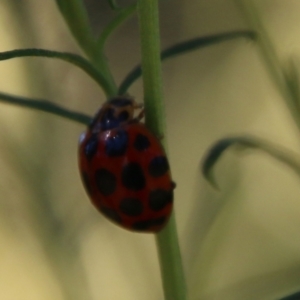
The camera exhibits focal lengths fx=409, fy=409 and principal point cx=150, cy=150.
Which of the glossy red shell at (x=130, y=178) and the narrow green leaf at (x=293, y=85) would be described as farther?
the narrow green leaf at (x=293, y=85)

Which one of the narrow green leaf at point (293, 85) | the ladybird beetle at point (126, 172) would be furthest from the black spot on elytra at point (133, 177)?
the narrow green leaf at point (293, 85)

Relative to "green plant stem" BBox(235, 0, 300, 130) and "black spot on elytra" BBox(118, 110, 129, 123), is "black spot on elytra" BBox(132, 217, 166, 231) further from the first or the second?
"green plant stem" BBox(235, 0, 300, 130)

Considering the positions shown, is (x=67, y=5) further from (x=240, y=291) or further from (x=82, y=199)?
(x=240, y=291)

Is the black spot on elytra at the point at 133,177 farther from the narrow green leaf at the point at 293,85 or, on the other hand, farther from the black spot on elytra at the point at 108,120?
the narrow green leaf at the point at 293,85

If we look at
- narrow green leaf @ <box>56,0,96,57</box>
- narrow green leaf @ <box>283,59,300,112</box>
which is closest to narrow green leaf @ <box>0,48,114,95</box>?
narrow green leaf @ <box>56,0,96,57</box>

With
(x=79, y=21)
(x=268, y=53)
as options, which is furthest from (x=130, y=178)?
(x=268, y=53)

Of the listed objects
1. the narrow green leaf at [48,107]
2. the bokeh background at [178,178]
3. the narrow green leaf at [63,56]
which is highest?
the narrow green leaf at [63,56]
